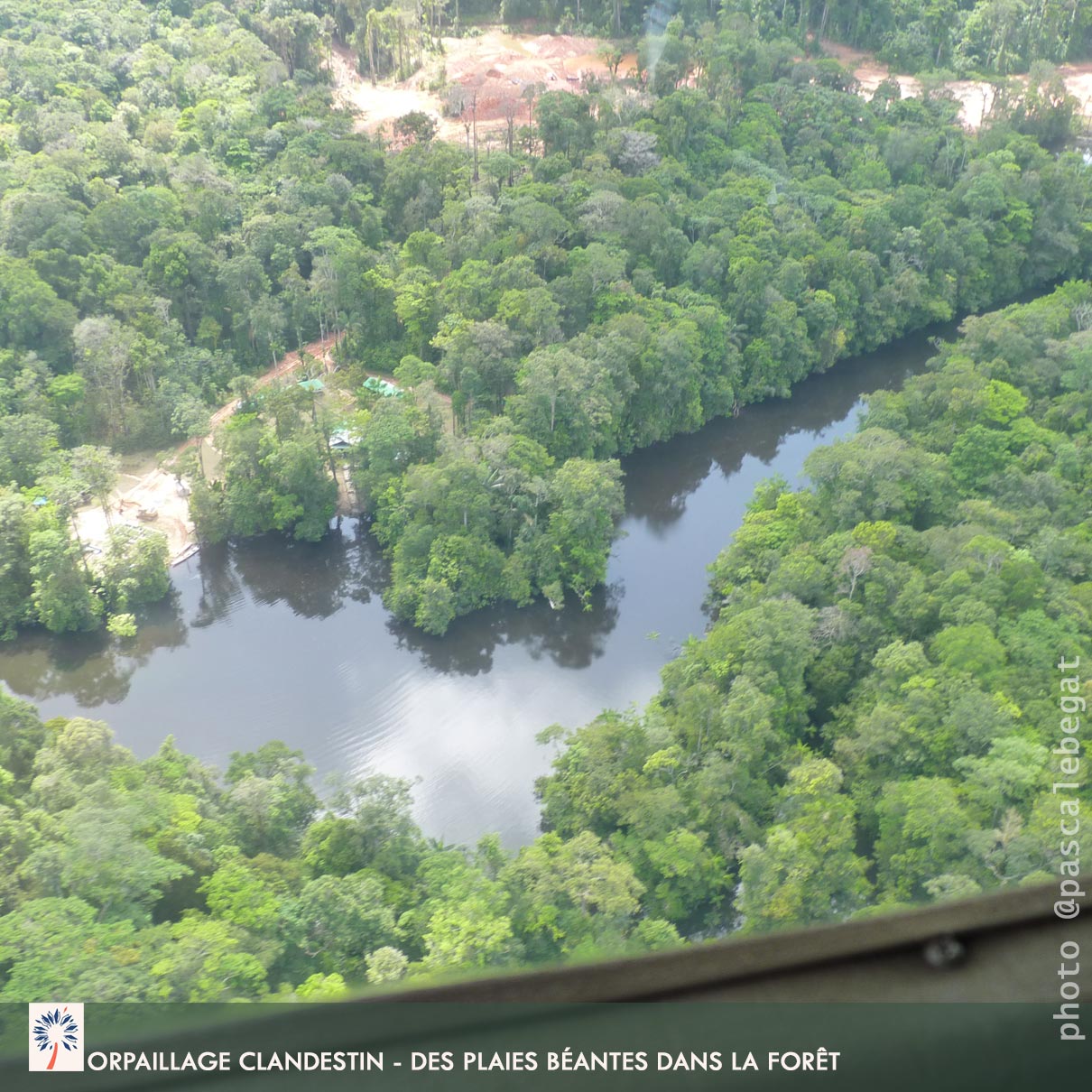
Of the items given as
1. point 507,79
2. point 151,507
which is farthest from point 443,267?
point 507,79

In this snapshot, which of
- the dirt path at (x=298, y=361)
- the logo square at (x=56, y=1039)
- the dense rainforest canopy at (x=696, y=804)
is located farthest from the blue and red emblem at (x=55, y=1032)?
the dirt path at (x=298, y=361)

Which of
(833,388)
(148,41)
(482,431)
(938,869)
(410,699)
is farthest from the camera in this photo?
(148,41)

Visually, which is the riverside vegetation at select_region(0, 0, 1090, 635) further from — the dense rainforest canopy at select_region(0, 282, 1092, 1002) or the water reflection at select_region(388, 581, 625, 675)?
the dense rainforest canopy at select_region(0, 282, 1092, 1002)

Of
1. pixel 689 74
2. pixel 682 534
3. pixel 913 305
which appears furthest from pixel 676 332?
pixel 689 74

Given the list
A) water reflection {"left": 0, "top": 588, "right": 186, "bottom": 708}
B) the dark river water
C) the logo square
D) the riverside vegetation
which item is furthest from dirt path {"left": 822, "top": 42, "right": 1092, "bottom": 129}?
the logo square

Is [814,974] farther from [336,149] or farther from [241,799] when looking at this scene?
[336,149]
